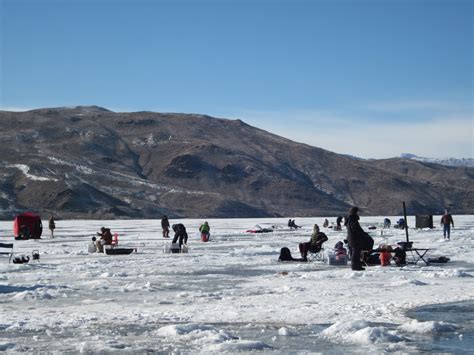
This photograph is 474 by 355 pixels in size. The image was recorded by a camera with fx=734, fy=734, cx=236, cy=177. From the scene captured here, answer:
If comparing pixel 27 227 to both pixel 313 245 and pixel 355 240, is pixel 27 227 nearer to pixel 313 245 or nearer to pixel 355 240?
pixel 313 245

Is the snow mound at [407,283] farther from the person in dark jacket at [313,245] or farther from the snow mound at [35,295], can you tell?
the snow mound at [35,295]

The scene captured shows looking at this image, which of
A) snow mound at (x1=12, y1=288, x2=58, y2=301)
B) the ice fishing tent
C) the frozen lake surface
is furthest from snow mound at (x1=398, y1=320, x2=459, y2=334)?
the ice fishing tent

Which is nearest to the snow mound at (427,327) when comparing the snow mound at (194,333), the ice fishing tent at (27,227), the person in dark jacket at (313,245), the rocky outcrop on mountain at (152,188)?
the snow mound at (194,333)

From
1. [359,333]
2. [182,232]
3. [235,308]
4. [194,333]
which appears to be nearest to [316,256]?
[182,232]

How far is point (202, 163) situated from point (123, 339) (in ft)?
600

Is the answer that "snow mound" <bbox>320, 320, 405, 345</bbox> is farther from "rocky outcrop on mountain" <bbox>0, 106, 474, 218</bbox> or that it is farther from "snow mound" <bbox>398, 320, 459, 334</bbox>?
"rocky outcrop on mountain" <bbox>0, 106, 474, 218</bbox>

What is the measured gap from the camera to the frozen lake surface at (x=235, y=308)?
10.3 meters

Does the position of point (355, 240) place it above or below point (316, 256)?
above

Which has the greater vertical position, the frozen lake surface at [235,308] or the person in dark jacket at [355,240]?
the person in dark jacket at [355,240]

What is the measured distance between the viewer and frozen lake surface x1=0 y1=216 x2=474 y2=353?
10305 mm

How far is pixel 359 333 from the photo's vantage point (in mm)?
10617

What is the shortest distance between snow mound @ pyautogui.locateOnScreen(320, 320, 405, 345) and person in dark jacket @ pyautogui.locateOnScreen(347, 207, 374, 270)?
Answer: 9421mm

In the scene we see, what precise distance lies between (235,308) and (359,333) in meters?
3.50

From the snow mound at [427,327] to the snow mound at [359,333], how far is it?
466 millimetres
